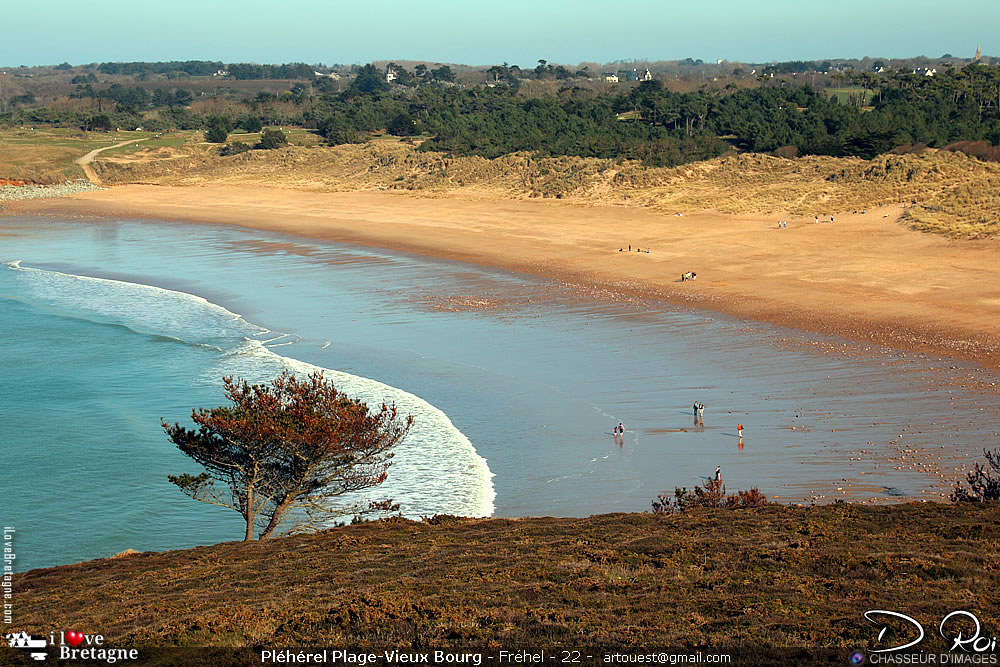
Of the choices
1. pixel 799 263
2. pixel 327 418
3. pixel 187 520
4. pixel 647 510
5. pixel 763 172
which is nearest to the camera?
pixel 327 418

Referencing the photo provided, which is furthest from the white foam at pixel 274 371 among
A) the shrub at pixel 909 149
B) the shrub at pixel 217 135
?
the shrub at pixel 217 135

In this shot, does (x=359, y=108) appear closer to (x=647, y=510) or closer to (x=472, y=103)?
(x=472, y=103)

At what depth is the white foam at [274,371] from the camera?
1719 centimetres

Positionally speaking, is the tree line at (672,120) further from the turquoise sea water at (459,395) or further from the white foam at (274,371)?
the white foam at (274,371)

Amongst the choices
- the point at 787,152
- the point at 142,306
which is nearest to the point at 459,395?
the point at 142,306

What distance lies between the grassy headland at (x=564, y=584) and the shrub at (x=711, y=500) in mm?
878

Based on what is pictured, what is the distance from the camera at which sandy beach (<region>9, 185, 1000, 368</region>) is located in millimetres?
27250

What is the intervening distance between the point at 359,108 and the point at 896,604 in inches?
3578

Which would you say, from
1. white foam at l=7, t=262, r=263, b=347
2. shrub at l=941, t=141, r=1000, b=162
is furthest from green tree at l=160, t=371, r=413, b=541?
shrub at l=941, t=141, r=1000, b=162

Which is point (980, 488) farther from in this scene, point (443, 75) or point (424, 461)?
point (443, 75)

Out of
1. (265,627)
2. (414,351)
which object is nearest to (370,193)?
(414,351)

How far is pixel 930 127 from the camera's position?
56.0 metres
